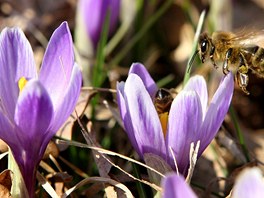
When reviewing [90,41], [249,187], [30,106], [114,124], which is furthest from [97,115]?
[249,187]

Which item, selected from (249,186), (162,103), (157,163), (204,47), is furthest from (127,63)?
(249,186)

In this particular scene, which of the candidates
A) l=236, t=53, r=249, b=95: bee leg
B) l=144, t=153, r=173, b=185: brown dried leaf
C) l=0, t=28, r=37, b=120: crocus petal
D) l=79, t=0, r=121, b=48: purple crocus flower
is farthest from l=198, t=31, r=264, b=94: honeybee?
l=79, t=0, r=121, b=48: purple crocus flower

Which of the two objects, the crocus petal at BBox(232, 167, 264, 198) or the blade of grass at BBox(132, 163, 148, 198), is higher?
the crocus petal at BBox(232, 167, 264, 198)

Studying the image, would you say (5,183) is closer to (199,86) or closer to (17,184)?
(17,184)

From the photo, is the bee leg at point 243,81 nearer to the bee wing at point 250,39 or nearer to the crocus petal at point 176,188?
the bee wing at point 250,39

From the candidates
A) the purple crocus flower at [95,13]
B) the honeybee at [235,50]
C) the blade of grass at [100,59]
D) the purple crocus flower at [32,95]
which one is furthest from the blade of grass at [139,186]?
the purple crocus flower at [95,13]

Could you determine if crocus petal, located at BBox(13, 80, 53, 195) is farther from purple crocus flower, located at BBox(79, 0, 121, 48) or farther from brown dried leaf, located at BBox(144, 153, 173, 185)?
purple crocus flower, located at BBox(79, 0, 121, 48)

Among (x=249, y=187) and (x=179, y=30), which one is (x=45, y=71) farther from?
(x=179, y=30)
